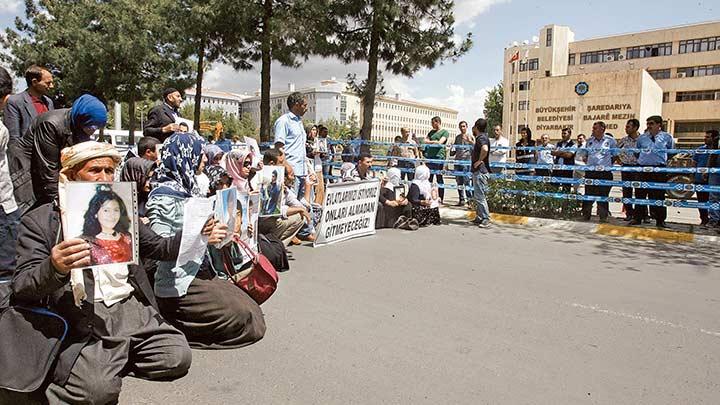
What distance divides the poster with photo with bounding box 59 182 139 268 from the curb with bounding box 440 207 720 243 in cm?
786

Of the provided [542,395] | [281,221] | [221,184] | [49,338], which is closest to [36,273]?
[49,338]

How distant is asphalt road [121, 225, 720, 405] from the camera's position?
3150 mm

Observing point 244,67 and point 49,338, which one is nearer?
point 49,338

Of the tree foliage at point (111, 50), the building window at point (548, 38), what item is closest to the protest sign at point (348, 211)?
the tree foliage at point (111, 50)

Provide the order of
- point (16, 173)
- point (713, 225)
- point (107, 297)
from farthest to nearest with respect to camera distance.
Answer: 1. point (713, 225)
2. point (16, 173)
3. point (107, 297)

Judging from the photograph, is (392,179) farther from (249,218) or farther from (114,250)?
(114,250)

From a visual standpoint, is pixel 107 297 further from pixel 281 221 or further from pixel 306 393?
pixel 281 221

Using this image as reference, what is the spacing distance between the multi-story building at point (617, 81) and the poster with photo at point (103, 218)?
3093cm

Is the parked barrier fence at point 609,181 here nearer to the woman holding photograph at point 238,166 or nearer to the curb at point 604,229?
the curb at point 604,229

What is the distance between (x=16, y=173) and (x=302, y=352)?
2.71 metres

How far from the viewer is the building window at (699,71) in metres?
54.0

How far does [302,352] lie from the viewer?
12.1 feet

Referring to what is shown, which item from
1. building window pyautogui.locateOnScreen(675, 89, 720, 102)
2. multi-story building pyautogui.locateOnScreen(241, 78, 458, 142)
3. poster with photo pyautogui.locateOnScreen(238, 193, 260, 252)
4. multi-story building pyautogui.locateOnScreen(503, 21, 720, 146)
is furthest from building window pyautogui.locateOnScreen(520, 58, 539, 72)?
multi-story building pyautogui.locateOnScreen(241, 78, 458, 142)

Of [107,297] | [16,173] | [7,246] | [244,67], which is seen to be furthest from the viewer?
[244,67]
